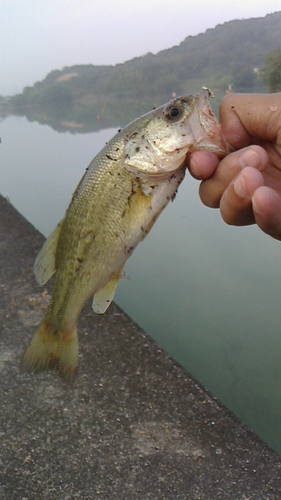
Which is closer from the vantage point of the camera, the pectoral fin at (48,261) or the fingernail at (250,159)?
the fingernail at (250,159)

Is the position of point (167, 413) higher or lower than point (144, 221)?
lower

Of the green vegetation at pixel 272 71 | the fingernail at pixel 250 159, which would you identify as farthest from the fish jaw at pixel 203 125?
the green vegetation at pixel 272 71

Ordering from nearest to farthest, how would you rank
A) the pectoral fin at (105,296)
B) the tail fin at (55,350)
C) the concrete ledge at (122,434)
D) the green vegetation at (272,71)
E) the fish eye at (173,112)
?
the fish eye at (173,112) → the pectoral fin at (105,296) → the tail fin at (55,350) → the concrete ledge at (122,434) → the green vegetation at (272,71)

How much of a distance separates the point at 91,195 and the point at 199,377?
276cm

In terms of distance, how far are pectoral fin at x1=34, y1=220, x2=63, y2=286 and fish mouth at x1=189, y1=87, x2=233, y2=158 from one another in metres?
0.73

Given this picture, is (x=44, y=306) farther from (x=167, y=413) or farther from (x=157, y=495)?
(x=157, y=495)

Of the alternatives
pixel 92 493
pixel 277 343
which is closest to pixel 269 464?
pixel 92 493

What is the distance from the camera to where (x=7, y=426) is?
2.61 meters

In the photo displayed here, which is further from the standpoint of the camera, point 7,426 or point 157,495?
point 7,426

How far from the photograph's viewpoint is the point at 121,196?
1726 millimetres

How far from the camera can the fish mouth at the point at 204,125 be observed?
5.51 feet

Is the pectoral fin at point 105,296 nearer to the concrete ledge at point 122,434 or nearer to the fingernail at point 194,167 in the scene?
the fingernail at point 194,167

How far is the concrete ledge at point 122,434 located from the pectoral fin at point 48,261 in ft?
3.82

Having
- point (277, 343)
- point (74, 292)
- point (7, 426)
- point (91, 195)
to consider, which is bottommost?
point (277, 343)
